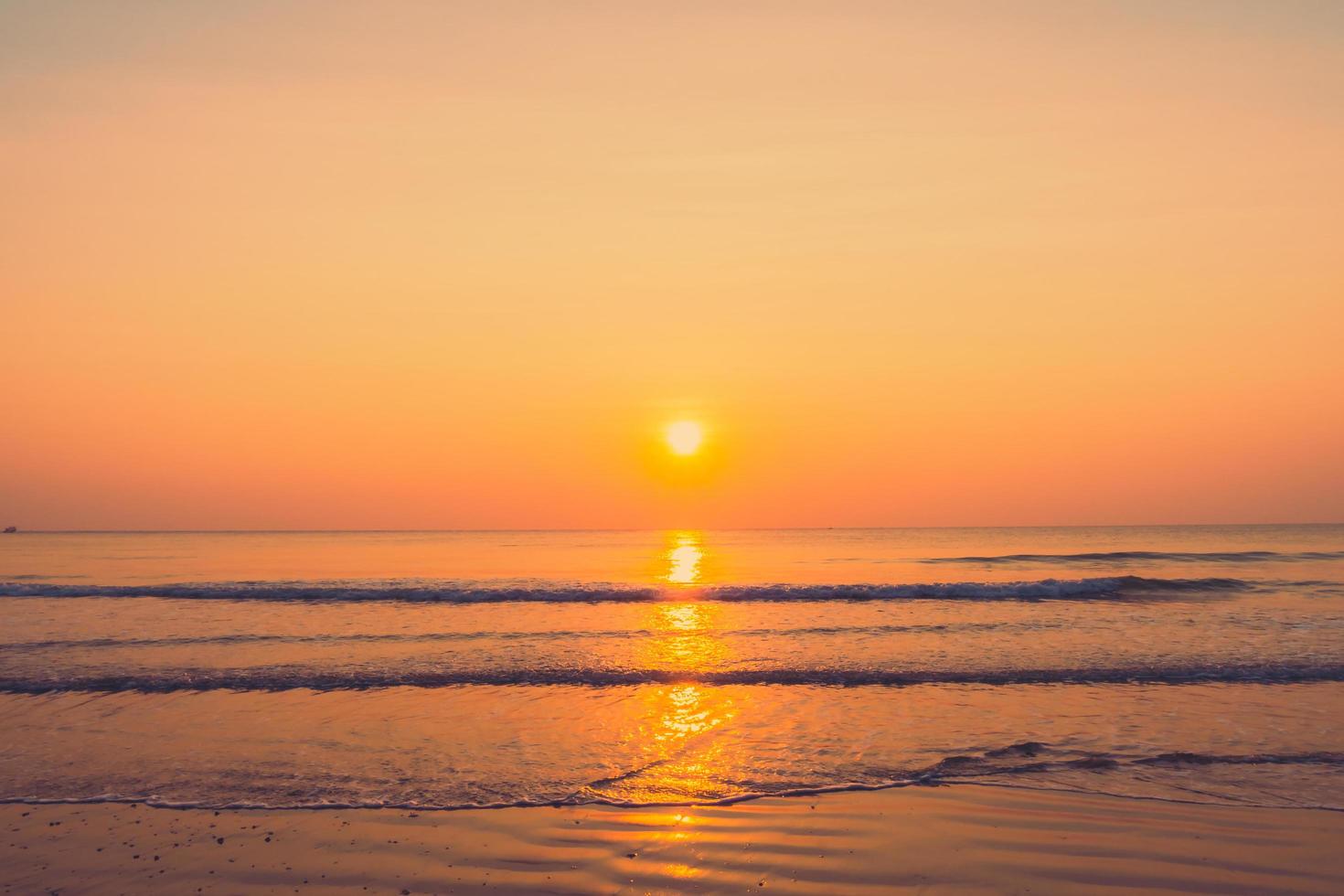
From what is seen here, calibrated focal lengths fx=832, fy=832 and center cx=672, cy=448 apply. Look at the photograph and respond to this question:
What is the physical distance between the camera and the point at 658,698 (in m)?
16.1

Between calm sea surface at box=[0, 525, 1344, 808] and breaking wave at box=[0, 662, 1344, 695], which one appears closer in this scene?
calm sea surface at box=[0, 525, 1344, 808]

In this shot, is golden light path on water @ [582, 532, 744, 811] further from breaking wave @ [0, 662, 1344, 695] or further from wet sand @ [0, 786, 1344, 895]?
breaking wave @ [0, 662, 1344, 695]

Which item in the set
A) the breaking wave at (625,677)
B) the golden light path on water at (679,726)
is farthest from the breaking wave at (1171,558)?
the breaking wave at (625,677)

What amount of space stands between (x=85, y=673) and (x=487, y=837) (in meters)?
14.4

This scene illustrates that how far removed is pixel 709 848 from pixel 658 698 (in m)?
7.62

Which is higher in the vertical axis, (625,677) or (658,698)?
(625,677)

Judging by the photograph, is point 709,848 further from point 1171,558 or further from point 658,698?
point 1171,558

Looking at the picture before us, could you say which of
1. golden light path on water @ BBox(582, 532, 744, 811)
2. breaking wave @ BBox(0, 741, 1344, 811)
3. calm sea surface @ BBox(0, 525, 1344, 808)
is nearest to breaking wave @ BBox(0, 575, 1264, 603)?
calm sea surface @ BBox(0, 525, 1344, 808)

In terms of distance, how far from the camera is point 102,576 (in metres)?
49.1

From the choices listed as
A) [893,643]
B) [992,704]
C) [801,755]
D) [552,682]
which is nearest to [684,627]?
[893,643]

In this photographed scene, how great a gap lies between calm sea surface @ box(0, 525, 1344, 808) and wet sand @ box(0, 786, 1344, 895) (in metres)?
0.62

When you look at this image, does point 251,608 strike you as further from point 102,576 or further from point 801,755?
point 801,755

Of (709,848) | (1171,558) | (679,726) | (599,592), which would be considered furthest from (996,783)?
(1171,558)

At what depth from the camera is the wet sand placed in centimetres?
777
